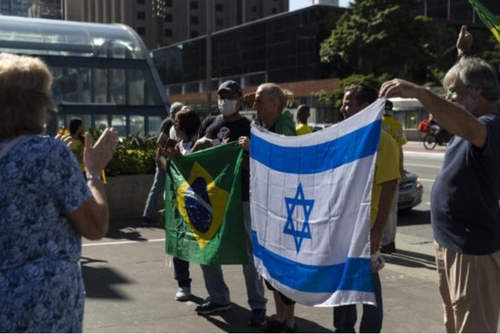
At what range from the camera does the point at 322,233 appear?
13.4 ft

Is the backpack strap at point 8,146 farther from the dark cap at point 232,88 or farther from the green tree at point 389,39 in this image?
the green tree at point 389,39

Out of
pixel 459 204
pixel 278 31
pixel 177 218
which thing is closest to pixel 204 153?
pixel 177 218

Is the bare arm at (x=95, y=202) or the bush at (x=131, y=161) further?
the bush at (x=131, y=161)

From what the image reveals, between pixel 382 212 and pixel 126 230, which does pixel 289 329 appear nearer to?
pixel 382 212

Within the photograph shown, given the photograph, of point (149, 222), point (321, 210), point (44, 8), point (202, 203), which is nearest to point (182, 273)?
point (202, 203)

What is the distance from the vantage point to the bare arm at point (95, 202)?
264cm

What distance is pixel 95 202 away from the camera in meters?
2.69

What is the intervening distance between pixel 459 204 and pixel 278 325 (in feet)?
7.45

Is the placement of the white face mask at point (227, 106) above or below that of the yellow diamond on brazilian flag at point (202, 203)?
above

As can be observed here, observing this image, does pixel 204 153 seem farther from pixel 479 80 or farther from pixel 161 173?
pixel 161 173

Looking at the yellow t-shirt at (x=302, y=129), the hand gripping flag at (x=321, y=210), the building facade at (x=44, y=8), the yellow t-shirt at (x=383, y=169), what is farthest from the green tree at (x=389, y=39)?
the building facade at (x=44, y=8)

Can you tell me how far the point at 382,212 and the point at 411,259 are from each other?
14.5 ft

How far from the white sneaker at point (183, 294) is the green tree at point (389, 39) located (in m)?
48.9

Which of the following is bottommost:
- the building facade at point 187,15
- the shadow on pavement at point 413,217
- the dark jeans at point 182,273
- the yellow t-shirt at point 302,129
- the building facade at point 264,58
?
the shadow on pavement at point 413,217
